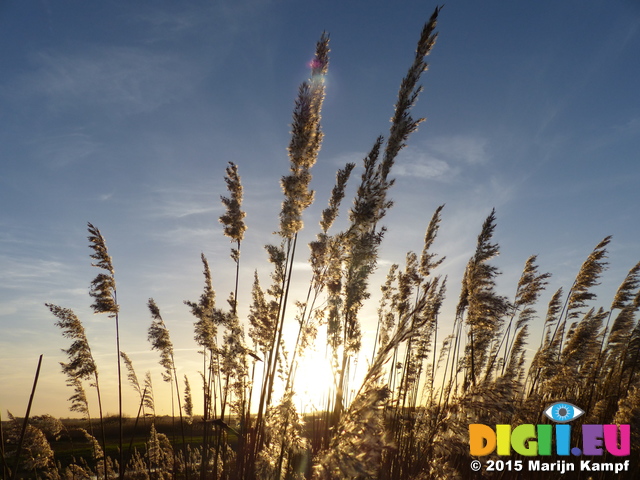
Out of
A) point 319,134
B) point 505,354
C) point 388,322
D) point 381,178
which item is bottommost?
point 505,354

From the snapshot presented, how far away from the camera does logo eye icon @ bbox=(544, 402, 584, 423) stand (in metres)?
5.24

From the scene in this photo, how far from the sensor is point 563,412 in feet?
17.6

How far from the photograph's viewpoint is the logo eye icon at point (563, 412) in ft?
17.2

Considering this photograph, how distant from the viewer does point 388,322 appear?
7648mm

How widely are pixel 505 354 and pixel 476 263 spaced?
310 centimetres

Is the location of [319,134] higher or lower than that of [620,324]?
higher

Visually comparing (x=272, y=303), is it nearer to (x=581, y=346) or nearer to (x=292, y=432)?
(x=292, y=432)

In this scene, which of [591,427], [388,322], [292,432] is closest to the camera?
[292,432]

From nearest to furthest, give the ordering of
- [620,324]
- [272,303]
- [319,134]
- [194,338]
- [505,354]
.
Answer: [319,134]
[272,303]
[194,338]
[505,354]
[620,324]

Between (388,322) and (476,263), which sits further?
(388,322)

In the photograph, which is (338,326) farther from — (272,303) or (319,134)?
(319,134)

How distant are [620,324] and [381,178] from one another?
314 inches

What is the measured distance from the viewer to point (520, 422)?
470 centimetres

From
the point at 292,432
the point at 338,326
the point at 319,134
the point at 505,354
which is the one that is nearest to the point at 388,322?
the point at 505,354
